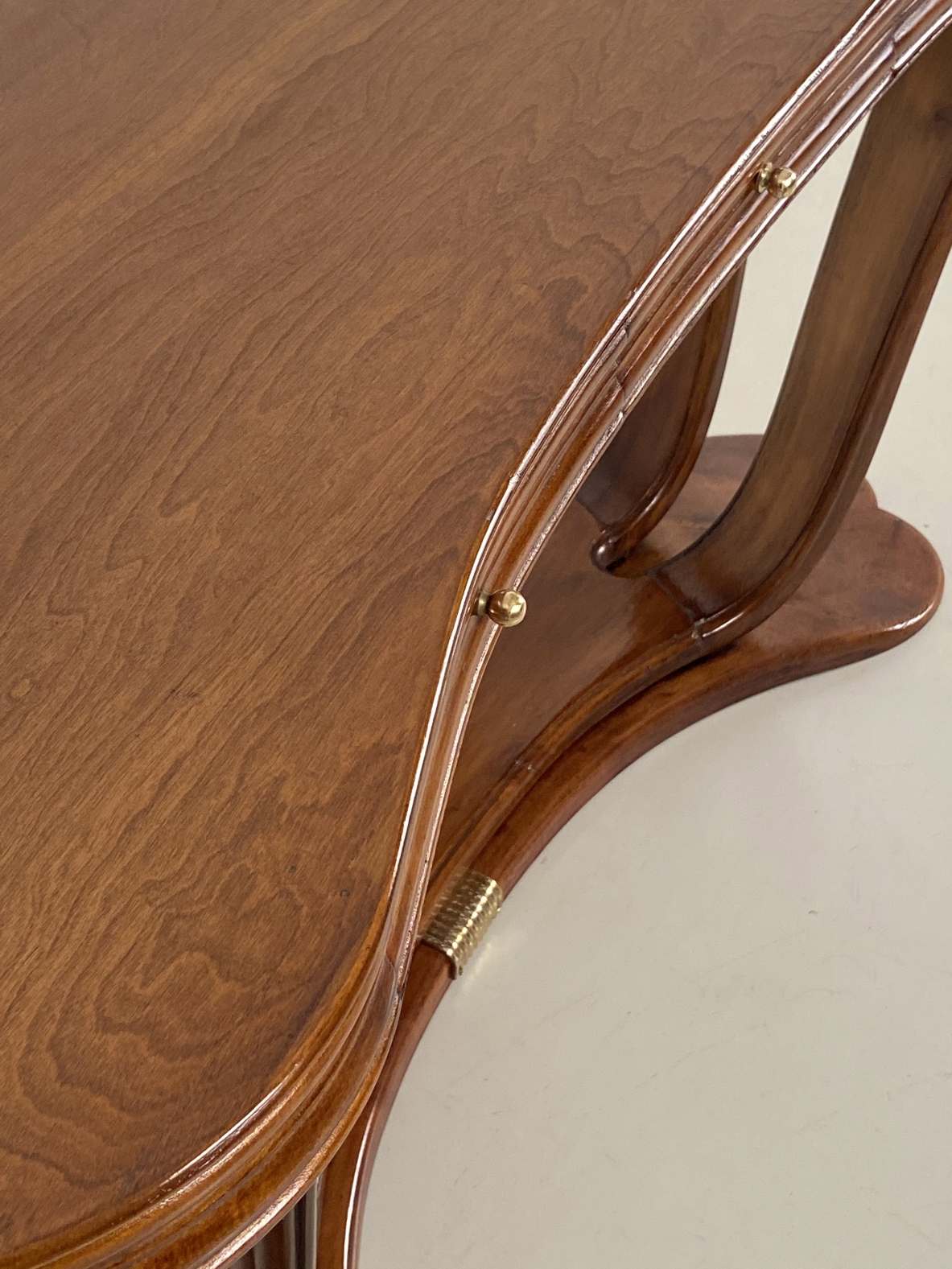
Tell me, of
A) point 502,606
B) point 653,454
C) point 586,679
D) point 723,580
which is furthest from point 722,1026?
point 502,606

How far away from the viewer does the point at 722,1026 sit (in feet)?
4.36

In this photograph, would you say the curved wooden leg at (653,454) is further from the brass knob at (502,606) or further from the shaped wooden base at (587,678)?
the brass knob at (502,606)

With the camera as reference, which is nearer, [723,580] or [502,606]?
[502,606]

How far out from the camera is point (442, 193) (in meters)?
0.80

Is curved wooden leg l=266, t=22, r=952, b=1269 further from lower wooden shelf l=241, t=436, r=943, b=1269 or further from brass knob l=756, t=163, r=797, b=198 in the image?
brass knob l=756, t=163, r=797, b=198

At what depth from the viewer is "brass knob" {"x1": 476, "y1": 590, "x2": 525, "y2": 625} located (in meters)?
0.67

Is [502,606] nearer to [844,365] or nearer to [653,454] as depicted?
[844,365]

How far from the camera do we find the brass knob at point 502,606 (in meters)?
0.67

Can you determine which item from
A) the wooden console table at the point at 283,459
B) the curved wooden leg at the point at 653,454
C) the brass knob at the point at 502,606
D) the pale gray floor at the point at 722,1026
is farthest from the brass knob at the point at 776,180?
the pale gray floor at the point at 722,1026

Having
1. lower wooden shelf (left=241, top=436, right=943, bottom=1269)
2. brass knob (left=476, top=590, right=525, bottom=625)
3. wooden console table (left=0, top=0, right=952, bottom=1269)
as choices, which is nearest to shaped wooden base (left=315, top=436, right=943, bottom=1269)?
lower wooden shelf (left=241, top=436, right=943, bottom=1269)

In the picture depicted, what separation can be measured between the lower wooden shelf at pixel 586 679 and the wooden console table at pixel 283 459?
108mm

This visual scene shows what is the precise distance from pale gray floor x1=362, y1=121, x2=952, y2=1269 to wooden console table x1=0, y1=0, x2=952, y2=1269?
0.53ft

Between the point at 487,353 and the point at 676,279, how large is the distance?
141mm

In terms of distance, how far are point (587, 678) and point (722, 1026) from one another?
0.39 meters
